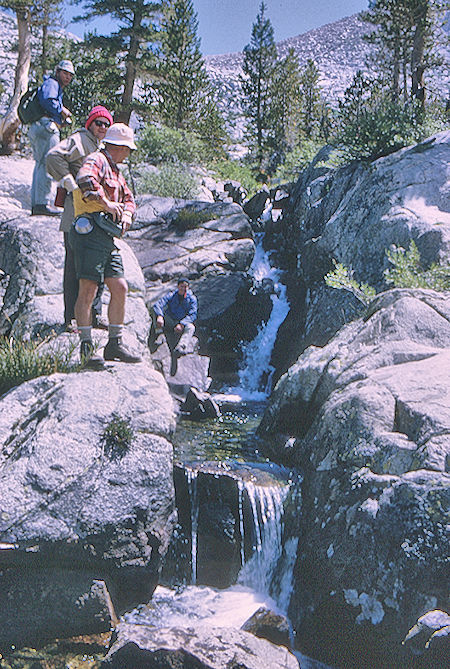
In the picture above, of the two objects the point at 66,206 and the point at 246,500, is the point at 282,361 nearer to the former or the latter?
the point at 246,500

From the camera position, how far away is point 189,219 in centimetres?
1556

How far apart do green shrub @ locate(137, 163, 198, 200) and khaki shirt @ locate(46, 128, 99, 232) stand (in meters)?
11.9

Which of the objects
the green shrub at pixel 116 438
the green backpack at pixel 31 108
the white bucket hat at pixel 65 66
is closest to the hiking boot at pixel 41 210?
the green backpack at pixel 31 108

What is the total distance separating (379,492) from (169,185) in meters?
15.3

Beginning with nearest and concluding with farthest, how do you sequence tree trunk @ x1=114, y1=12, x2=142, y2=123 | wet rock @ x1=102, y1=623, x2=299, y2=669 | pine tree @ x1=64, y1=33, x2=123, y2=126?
wet rock @ x1=102, y1=623, x2=299, y2=669 < tree trunk @ x1=114, y1=12, x2=142, y2=123 < pine tree @ x1=64, y1=33, x2=123, y2=126

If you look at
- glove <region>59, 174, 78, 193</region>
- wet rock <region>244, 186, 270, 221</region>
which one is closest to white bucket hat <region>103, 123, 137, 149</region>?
glove <region>59, 174, 78, 193</region>

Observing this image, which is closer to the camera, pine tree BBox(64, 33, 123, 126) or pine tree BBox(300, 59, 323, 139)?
pine tree BBox(64, 33, 123, 126)

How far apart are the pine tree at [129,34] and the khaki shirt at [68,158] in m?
17.4

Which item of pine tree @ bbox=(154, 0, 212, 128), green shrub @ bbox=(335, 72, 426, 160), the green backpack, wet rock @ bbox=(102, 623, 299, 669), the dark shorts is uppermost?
pine tree @ bbox=(154, 0, 212, 128)

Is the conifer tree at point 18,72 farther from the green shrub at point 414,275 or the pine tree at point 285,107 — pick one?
the pine tree at point 285,107

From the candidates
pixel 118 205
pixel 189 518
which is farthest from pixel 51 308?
pixel 189 518

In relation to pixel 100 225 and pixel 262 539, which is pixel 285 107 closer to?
pixel 100 225

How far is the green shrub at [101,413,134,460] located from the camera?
17.3ft

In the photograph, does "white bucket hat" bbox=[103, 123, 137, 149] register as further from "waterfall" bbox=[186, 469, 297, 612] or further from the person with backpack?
"waterfall" bbox=[186, 469, 297, 612]
